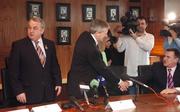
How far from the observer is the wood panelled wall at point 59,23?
4684mm

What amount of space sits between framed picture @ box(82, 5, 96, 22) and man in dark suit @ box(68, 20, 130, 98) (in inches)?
85.7

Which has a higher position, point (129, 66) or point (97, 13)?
point (97, 13)

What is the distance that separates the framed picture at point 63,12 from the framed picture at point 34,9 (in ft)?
0.88

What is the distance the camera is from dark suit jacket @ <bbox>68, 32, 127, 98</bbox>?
121 inches

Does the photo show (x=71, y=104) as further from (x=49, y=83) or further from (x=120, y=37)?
(x=120, y=37)

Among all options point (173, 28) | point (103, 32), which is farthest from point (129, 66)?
point (103, 32)

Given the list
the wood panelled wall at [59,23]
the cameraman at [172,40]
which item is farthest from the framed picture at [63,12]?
the cameraman at [172,40]

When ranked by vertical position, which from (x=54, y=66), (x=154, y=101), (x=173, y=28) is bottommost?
(x=154, y=101)

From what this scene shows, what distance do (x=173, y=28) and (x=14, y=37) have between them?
2116 mm

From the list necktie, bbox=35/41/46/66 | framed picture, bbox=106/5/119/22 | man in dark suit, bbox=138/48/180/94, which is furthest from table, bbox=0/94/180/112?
framed picture, bbox=106/5/119/22

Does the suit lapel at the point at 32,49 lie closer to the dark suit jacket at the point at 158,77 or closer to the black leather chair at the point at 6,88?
the black leather chair at the point at 6,88

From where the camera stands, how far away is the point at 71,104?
2674 mm

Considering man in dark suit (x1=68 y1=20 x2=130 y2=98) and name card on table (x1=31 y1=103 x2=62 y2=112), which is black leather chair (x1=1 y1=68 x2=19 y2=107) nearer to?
man in dark suit (x1=68 y1=20 x2=130 y2=98)

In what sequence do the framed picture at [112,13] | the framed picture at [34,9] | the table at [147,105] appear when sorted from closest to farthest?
the table at [147,105], the framed picture at [34,9], the framed picture at [112,13]
